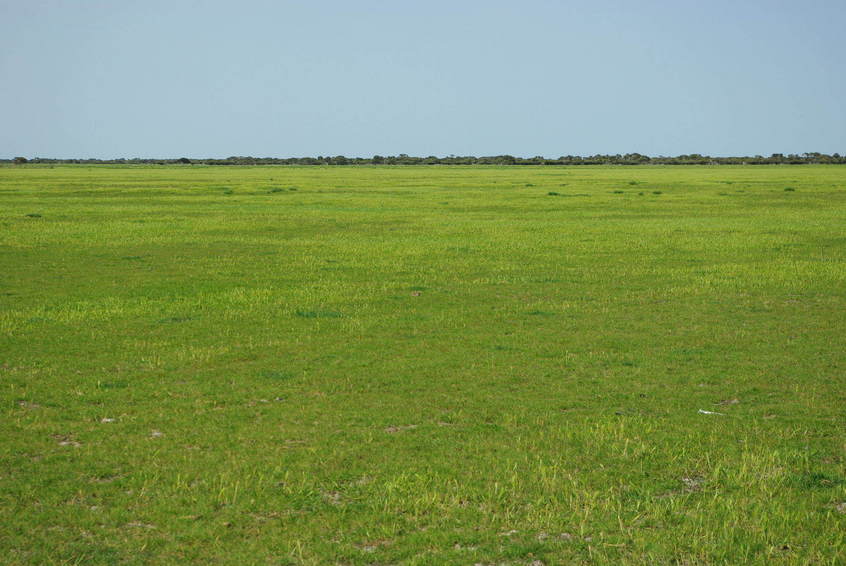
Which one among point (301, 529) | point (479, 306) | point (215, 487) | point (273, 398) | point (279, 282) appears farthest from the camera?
point (279, 282)

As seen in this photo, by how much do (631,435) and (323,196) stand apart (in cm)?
5354

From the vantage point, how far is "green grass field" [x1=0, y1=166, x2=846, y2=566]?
748 centimetres

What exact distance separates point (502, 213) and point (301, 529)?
131 ft

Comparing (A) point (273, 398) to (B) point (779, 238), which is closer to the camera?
(A) point (273, 398)

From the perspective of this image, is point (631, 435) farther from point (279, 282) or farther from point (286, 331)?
point (279, 282)

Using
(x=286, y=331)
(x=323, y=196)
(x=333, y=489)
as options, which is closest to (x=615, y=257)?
(x=286, y=331)

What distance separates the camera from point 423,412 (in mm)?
10945

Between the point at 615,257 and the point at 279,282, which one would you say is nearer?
the point at 279,282

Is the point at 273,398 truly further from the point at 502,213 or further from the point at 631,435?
the point at 502,213

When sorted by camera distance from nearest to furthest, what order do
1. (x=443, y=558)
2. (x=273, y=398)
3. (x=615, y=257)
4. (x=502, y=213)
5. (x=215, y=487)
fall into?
(x=443, y=558), (x=215, y=487), (x=273, y=398), (x=615, y=257), (x=502, y=213)

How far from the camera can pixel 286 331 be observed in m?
16.1

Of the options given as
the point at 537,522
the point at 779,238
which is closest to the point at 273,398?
the point at 537,522

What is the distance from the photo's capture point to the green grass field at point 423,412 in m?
7.48

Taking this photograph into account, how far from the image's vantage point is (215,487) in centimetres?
843
